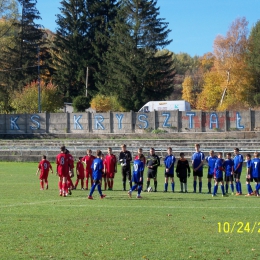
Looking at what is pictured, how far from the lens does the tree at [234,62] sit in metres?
81.9

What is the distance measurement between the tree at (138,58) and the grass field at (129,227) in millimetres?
54564

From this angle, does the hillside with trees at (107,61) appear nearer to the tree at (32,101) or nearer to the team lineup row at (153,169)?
the tree at (32,101)

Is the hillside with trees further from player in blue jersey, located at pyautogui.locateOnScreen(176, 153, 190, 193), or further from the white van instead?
player in blue jersey, located at pyautogui.locateOnScreen(176, 153, 190, 193)

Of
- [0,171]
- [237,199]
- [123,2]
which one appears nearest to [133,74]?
[123,2]

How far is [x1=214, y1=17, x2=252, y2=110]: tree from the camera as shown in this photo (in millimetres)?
81875

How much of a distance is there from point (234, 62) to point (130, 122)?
30.3 metres

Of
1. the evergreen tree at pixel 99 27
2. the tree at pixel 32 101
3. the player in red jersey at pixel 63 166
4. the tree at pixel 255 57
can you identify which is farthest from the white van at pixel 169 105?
the player in red jersey at pixel 63 166

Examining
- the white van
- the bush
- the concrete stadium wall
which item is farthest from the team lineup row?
the bush

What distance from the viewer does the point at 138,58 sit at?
7544 cm

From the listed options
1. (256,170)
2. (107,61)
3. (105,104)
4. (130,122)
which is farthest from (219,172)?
(107,61)

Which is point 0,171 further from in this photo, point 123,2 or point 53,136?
point 123,2

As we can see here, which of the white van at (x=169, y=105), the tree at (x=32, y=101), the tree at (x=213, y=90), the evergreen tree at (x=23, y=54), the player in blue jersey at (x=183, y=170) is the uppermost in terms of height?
the evergreen tree at (x=23, y=54)

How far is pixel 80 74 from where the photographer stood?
82.5 metres
